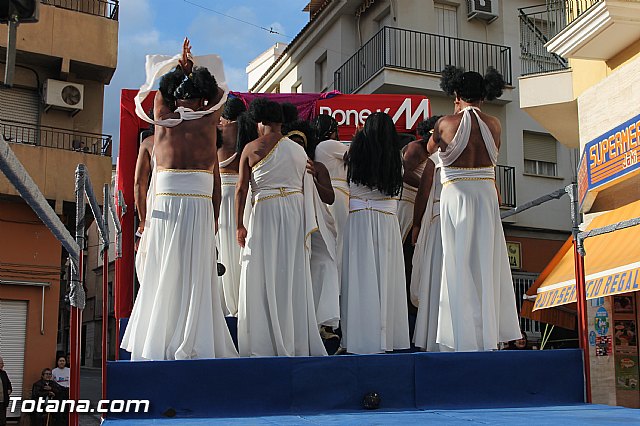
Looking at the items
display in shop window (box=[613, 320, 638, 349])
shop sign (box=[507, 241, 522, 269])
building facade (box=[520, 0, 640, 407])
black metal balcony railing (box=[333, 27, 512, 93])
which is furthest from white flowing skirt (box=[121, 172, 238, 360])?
shop sign (box=[507, 241, 522, 269])

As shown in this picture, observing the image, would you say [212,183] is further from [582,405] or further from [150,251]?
[582,405]

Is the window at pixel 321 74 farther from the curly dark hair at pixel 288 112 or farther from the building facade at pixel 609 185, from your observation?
the curly dark hair at pixel 288 112

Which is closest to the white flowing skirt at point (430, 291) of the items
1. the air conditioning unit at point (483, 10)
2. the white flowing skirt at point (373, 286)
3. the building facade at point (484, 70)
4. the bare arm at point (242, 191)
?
the white flowing skirt at point (373, 286)

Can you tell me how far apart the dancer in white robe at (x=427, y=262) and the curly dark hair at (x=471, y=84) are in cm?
51

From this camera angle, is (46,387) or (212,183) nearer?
(212,183)

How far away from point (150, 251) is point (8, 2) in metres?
3.59

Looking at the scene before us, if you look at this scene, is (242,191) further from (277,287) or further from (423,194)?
(423,194)

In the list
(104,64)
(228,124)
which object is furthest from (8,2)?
(104,64)

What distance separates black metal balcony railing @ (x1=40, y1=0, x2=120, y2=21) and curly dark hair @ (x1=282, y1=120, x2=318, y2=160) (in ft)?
47.7

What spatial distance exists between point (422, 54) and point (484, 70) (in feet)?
5.39

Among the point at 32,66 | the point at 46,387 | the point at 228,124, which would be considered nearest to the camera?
the point at 228,124

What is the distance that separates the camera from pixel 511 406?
5297mm

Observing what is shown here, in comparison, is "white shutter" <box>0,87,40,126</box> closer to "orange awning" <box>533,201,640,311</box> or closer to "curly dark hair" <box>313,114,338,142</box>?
"orange awning" <box>533,201,640,311</box>

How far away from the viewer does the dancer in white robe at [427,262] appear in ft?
22.4
